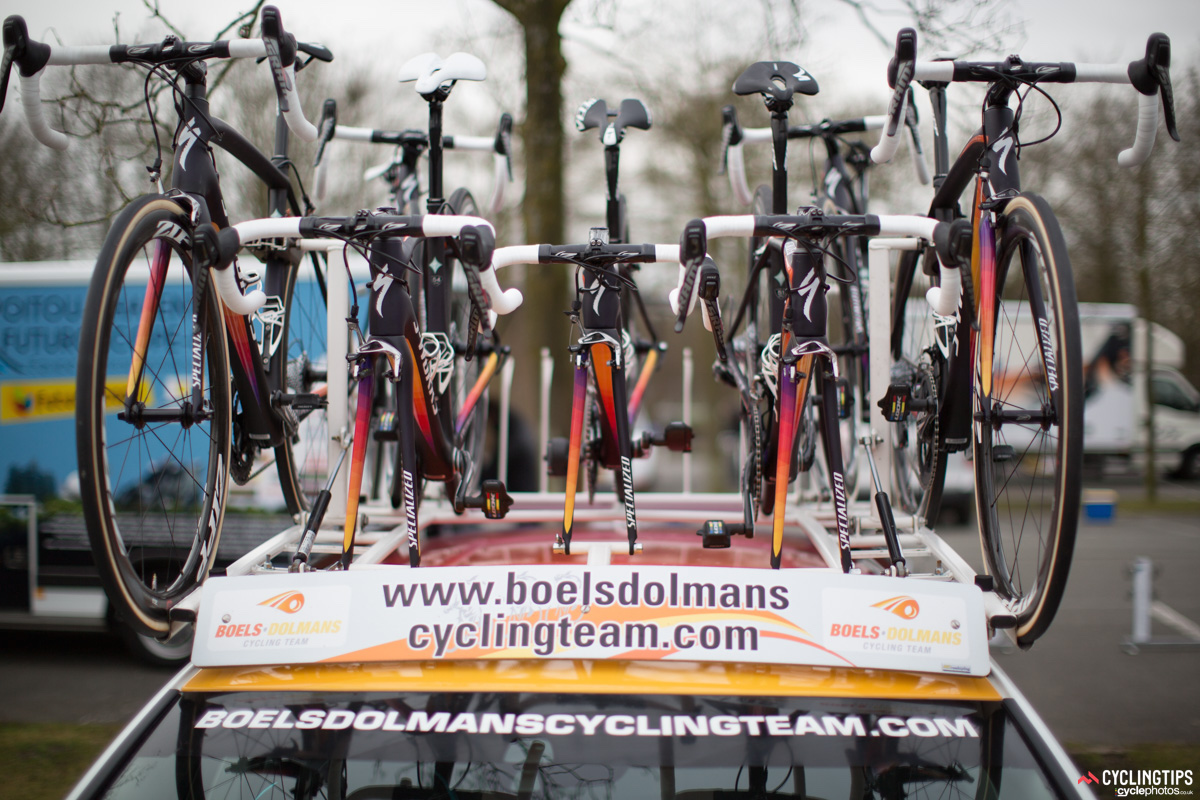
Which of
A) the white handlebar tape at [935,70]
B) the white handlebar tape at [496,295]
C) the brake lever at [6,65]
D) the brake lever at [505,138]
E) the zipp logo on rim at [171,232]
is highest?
the brake lever at [505,138]

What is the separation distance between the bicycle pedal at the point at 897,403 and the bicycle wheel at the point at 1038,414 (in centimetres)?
32

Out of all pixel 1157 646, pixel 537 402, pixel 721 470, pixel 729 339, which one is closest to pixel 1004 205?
pixel 729 339

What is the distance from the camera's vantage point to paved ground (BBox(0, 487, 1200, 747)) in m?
6.74

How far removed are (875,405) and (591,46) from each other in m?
6.32

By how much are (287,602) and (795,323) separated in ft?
6.20

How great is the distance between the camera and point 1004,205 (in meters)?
2.74

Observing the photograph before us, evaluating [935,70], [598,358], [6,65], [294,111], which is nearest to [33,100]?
[6,65]

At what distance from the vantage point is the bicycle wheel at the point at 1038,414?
2186 mm

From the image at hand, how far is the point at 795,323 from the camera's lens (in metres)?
3.06

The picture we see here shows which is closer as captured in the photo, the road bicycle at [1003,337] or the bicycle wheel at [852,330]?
the road bicycle at [1003,337]

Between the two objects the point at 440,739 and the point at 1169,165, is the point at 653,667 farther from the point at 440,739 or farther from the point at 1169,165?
the point at 1169,165

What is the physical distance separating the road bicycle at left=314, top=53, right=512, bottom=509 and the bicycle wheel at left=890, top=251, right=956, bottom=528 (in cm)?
176

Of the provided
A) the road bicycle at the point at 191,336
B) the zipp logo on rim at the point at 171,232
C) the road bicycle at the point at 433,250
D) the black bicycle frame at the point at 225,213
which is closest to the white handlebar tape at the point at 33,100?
the road bicycle at the point at 191,336

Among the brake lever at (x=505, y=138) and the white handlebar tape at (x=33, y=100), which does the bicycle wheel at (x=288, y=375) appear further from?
the brake lever at (x=505, y=138)
